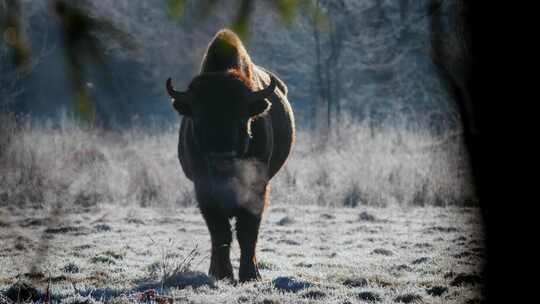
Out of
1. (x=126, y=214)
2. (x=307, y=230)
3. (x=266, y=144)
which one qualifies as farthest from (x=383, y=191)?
(x=266, y=144)

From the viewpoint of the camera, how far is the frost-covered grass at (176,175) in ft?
40.1

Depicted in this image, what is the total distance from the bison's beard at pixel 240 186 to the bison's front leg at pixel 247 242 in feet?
0.23

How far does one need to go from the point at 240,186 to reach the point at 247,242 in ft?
1.64

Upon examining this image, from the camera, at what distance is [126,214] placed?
35.7 feet

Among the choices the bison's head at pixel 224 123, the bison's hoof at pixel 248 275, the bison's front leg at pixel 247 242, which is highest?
the bison's head at pixel 224 123

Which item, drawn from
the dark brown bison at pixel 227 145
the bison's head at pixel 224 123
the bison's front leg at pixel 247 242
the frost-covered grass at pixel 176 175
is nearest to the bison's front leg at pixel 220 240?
the dark brown bison at pixel 227 145

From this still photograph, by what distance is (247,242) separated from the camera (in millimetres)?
6172

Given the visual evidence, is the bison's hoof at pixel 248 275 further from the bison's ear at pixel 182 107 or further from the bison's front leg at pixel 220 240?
the bison's ear at pixel 182 107

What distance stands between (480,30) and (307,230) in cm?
688

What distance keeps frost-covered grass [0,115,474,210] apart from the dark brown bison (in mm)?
5346

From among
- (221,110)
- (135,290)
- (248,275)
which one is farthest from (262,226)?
(135,290)

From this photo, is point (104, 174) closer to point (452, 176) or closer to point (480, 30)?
point (452, 176)

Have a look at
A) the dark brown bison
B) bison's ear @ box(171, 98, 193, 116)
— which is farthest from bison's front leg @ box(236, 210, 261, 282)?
bison's ear @ box(171, 98, 193, 116)

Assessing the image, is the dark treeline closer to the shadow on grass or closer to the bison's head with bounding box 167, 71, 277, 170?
the bison's head with bounding box 167, 71, 277, 170
